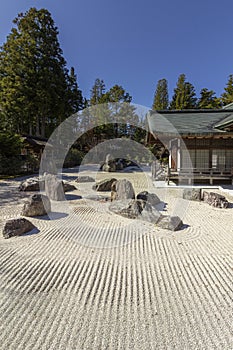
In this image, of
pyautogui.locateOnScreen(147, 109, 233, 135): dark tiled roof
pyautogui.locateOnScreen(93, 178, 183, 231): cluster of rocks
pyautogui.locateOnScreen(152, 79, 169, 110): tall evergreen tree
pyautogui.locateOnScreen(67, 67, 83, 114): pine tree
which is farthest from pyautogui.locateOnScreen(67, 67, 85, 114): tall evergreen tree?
pyautogui.locateOnScreen(93, 178, 183, 231): cluster of rocks

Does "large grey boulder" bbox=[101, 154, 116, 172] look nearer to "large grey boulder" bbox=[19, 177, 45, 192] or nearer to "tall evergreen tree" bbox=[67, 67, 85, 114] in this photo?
"large grey boulder" bbox=[19, 177, 45, 192]

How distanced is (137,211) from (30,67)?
995 inches

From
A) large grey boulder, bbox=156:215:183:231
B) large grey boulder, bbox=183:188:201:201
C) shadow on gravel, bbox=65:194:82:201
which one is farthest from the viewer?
shadow on gravel, bbox=65:194:82:201

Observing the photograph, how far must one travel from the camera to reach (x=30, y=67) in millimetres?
21922

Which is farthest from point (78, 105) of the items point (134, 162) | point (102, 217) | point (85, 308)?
point (85, 308)

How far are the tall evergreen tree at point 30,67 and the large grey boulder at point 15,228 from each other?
20954 mm

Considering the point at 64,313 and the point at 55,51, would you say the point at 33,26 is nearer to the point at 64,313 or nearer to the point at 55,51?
the point at 55,51

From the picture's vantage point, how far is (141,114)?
29.2 meters

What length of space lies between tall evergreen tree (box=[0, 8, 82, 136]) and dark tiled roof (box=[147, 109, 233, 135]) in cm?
1726

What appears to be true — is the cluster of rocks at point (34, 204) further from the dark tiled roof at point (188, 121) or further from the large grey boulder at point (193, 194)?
the dark tiled roof at point (188, 121)

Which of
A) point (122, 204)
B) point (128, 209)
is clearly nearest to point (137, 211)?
point (128, 209)

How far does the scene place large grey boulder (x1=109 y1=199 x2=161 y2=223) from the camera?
4.75m

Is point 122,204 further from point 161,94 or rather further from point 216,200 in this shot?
point 161,94

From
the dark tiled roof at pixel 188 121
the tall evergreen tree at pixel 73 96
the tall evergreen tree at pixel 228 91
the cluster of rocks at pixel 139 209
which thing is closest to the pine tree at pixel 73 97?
the tall evergreen tree at pixel 73 96
